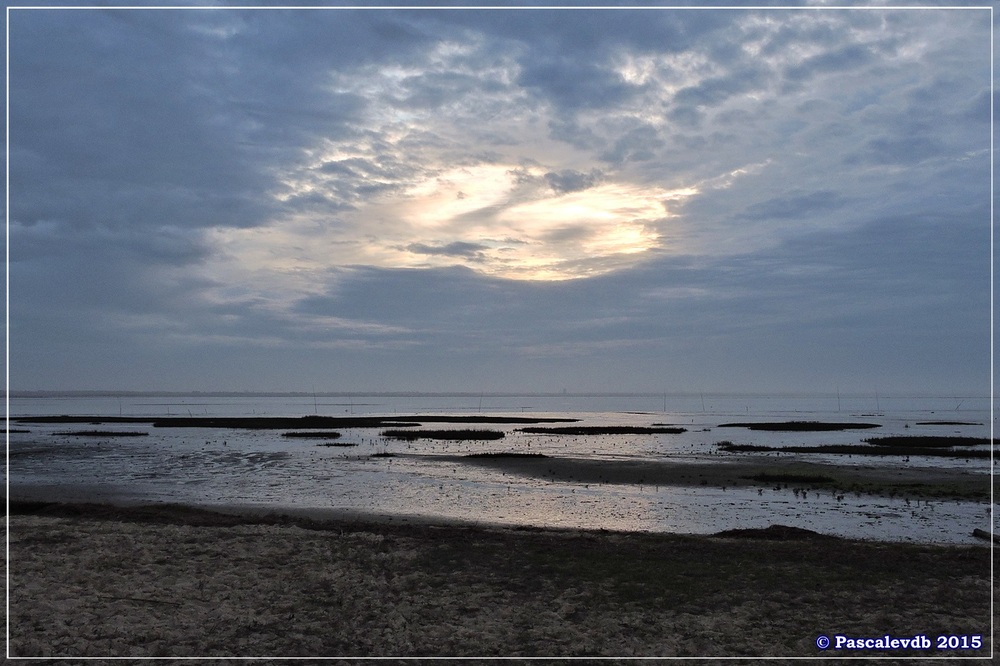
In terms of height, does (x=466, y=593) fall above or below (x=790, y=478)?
above

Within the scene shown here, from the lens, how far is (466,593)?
12.3 metres

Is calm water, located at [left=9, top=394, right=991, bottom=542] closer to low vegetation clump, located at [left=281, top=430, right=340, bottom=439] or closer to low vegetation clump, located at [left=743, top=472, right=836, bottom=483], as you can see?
low vegetation clump, located at [left=743, top=472, right=836, bottom=483]

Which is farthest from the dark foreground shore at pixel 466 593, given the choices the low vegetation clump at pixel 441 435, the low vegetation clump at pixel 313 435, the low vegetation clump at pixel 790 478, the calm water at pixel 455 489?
the low vegetation clump at pixel 313 435

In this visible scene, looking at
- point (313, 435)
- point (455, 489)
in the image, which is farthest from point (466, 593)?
point (313, 435)

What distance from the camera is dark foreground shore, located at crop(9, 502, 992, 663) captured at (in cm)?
980

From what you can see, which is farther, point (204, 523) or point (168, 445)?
point (168, 445)

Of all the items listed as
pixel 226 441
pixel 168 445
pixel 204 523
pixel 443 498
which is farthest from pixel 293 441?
pixel 204 523

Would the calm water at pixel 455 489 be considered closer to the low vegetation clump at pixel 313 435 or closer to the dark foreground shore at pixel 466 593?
the dark foreground shore at pixel 466 593

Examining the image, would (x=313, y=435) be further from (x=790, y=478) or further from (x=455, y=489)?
(x=790, y=478)

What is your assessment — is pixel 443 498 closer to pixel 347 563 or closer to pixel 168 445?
pixel 347 563

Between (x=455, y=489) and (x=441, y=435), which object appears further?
(x=441, y=435)

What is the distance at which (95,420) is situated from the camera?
92.4 meters

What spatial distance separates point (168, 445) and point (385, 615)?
167 ft

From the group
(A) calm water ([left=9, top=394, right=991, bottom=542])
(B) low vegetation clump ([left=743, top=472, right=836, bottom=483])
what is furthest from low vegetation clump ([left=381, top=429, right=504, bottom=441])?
(B) low vegetation clump ([left=743, top=472, right=836, bottom=483])
